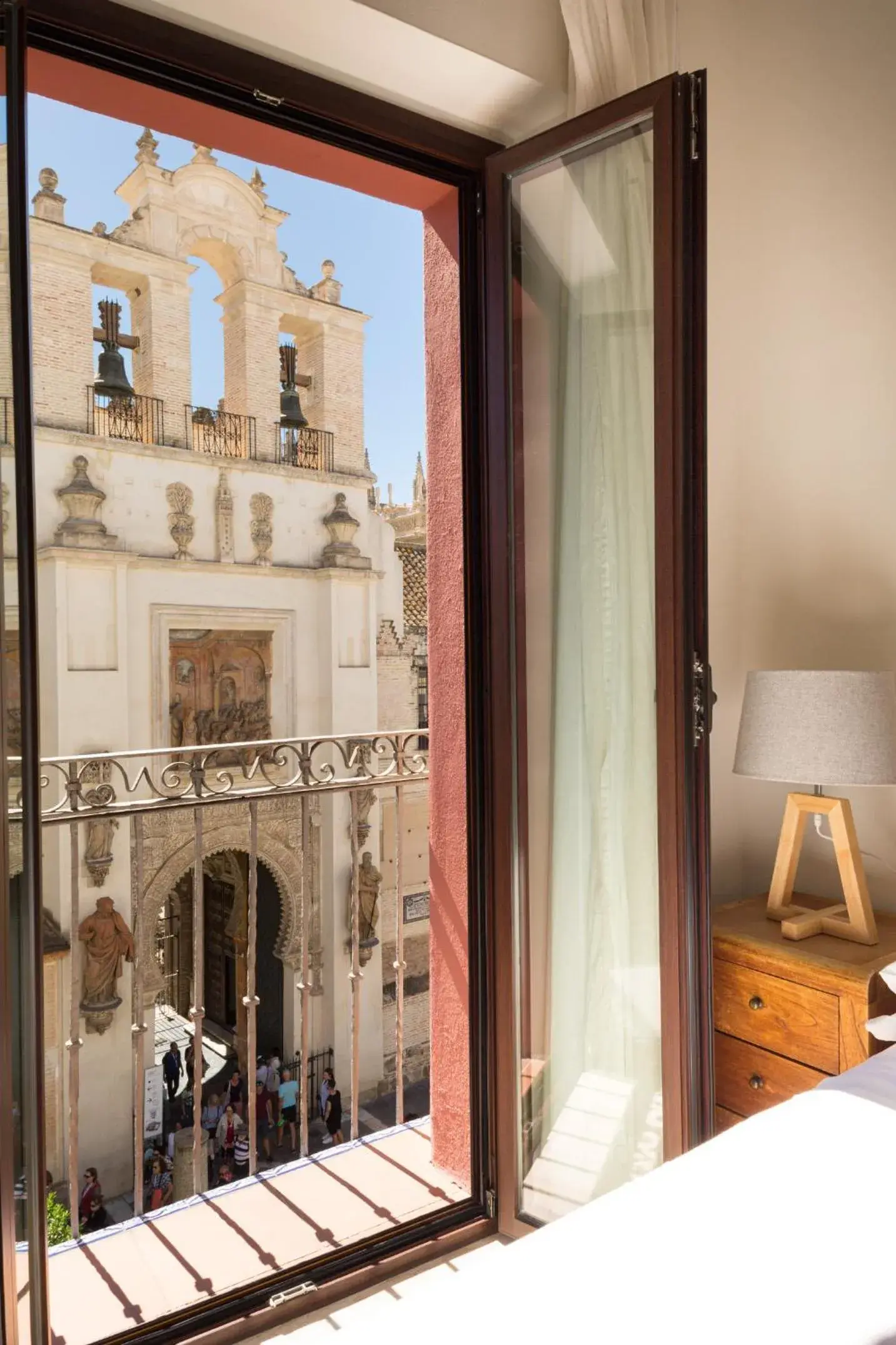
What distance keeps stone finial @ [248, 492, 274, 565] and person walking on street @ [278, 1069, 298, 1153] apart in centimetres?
578

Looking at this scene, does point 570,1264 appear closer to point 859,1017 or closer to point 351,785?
point 859,1017

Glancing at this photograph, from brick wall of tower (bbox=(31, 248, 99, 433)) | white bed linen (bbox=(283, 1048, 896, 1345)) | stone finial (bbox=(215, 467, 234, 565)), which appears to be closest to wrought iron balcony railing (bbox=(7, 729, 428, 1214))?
white bed linen (bbox=(283, 1048, 896, 1345))

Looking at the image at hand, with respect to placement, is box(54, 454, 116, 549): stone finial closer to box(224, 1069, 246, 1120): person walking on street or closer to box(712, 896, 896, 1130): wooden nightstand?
box(224, 1069, 246, 1120): person walking on street

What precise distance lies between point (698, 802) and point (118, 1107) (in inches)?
371

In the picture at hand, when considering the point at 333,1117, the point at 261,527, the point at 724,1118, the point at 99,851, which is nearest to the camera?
the point at 724,1118

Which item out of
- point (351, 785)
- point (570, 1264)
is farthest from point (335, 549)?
point (570, 1264)

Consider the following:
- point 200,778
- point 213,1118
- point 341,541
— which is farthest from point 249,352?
point 200,778

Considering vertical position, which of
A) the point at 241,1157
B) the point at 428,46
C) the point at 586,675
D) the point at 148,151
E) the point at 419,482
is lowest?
the point at 241,1157

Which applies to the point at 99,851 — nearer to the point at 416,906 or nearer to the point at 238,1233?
the point at 416,906

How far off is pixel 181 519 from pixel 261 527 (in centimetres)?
103

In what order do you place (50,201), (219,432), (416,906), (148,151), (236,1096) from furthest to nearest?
(416,906) → (219,432) → (148,151) → (50,201) → (236,1096)

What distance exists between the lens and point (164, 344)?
10.1m

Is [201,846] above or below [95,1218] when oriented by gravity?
above

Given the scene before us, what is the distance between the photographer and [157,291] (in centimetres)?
988
